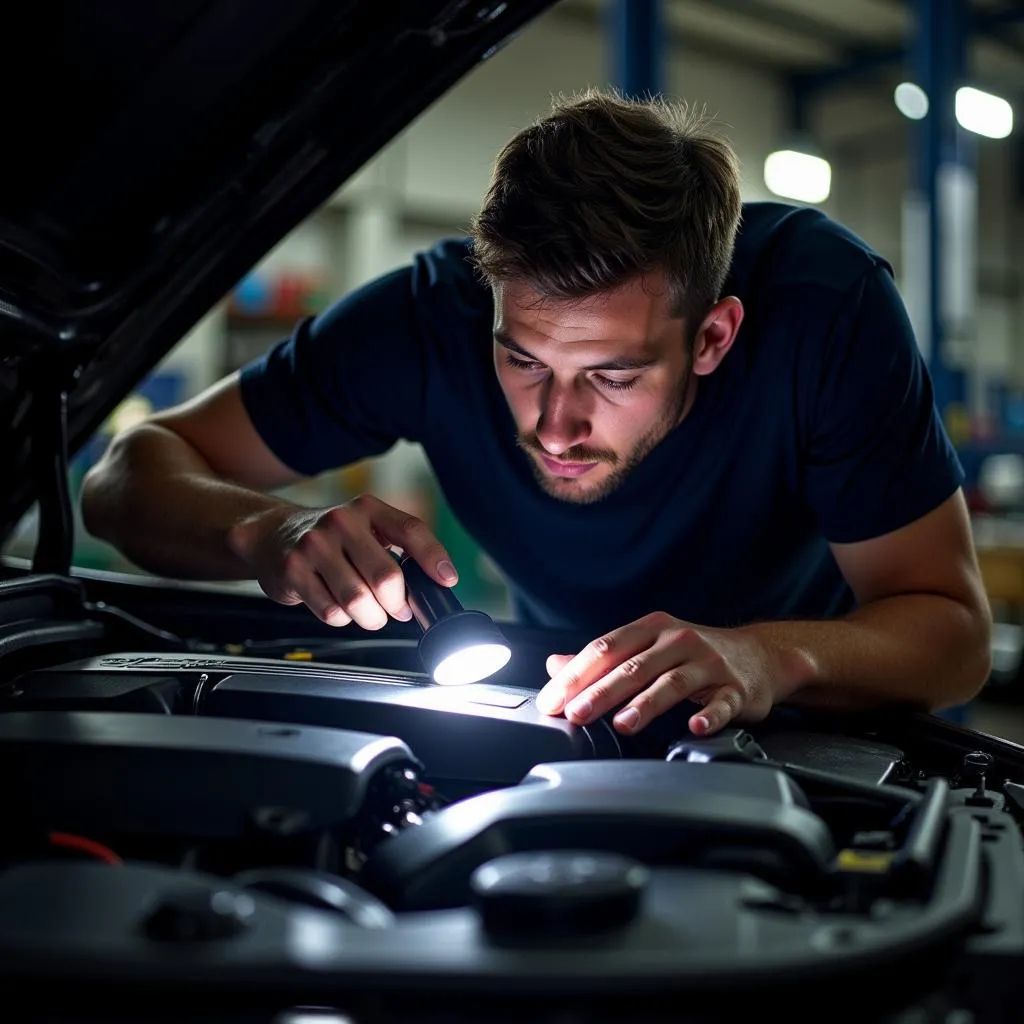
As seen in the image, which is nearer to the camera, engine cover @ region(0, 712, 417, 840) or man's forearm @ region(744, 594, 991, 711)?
engine cover @ region(0, 712, 417, 840)

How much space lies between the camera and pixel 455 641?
1.00m

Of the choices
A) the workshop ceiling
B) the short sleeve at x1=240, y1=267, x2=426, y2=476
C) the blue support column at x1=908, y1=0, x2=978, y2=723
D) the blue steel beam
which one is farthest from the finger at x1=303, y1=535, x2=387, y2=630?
the blue steel beam

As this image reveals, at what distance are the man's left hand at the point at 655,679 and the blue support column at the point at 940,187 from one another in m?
4.19

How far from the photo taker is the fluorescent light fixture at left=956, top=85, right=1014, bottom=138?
573 centimetres

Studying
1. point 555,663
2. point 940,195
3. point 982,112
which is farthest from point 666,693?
point 982,112

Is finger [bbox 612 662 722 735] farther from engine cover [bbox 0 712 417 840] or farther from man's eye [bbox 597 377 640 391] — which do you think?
man's eye [bbox 597 377 640 391]

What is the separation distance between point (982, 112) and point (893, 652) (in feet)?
17.3

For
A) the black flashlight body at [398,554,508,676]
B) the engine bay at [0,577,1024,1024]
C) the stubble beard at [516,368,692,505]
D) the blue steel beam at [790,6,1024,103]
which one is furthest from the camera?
the blue steel beam at [790,6,1024,103]

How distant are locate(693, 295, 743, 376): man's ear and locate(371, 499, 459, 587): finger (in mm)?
430

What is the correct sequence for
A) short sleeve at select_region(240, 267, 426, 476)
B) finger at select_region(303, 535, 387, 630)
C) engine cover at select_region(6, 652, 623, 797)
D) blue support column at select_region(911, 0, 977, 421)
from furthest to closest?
blue support column at select_region(911, 0, 977, 421)
short sleeve at select_region(240, 267, 426, 476)
finger at select_region(303, 535, 387, 630)
engine cover at select_region(6, 652, 623, 797)

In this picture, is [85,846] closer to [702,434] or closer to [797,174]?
[702,434]

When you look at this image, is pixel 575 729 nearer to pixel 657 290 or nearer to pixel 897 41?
pixel 657 290

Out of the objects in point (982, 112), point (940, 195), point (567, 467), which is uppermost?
point (982, 112)

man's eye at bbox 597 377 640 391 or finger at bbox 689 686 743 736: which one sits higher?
man's eye at bbox 597 377 640 391
